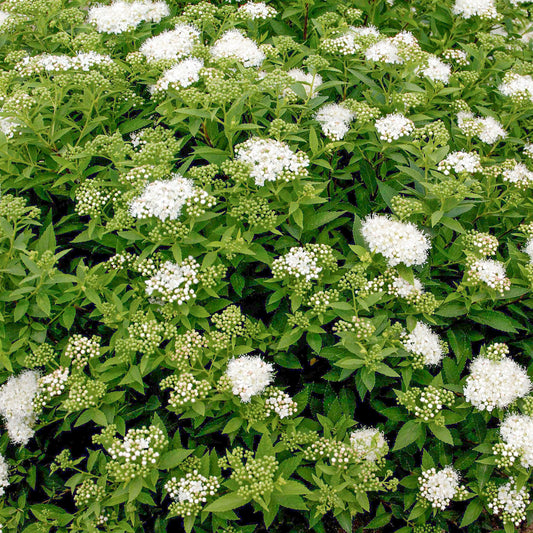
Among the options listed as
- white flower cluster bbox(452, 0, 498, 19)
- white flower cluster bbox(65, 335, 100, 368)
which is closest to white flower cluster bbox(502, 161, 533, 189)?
white flower cluster bbox(452, 0, 498, 19)

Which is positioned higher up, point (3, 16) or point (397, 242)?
point (3, 16)

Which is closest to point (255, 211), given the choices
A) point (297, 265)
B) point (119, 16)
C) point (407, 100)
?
point (297, 265)

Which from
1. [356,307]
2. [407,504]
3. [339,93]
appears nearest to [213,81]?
[339,93]

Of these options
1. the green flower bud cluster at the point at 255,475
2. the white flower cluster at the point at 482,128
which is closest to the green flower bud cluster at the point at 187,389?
the green flower bud cluster at the point at 255,475

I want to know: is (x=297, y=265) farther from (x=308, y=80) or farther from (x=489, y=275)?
(x=308, y=80)

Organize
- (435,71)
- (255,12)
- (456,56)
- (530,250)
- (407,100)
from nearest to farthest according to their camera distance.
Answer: (530,250) < (407,100) < (435,71) < (255,12) < (456,56)

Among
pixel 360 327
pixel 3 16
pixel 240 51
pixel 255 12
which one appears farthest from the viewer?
pixel 3 16
